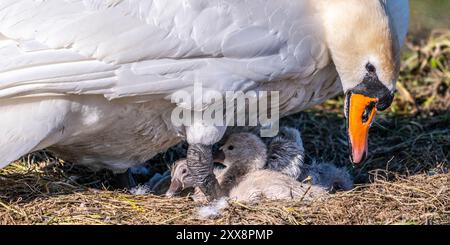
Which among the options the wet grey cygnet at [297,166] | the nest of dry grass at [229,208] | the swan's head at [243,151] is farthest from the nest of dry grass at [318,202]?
the swan's head at [243,151]

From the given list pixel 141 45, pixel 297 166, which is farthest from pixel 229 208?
pixel 141 45

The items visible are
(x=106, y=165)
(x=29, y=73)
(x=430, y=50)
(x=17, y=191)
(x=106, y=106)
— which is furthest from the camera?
(x=430, y=50)

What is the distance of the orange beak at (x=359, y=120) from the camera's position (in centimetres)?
484

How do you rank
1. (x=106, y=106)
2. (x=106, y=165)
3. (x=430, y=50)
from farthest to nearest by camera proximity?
(x=430, y=50)
(x=106, y=165)
(x=106, y=106)

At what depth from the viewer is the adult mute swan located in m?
4.42

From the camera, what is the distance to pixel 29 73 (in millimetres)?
4391

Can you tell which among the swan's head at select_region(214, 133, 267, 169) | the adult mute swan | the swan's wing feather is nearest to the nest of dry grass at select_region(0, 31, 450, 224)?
the adult mute swan

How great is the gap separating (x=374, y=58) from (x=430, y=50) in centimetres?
296

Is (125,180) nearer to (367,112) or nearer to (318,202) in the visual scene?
(318,202)

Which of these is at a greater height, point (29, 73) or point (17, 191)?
point (29, 73)

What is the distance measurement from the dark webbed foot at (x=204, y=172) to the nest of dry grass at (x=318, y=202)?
8.1 inches

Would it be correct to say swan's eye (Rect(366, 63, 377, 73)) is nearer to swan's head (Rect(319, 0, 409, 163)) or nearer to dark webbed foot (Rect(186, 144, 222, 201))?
swan's head (Rect(319, 0, 409, 163))
